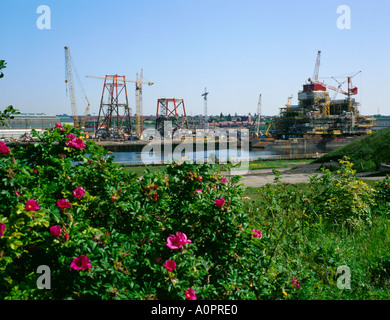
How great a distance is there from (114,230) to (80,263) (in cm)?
61

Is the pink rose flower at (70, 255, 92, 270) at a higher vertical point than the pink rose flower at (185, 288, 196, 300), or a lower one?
higher

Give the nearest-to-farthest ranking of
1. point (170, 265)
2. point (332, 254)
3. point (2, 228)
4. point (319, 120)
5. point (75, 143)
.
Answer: point (2, 228) < point (170, 265) < point (75, 143) < point (332, 254) < point (319, 120)

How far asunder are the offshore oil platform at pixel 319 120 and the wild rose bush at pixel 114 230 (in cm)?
7795

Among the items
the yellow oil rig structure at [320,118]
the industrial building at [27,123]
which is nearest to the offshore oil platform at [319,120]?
the yellow oil rig structure at [320,118]

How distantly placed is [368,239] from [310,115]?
9003 centimetres

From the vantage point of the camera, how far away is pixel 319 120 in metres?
90.1

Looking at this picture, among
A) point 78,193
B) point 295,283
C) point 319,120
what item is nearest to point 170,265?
point 78,193

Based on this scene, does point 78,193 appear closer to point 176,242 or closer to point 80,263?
point 80,263

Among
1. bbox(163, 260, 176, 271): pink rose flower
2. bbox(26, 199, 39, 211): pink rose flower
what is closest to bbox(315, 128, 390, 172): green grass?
bbox(163, 260, 176, 271): pink rose flower

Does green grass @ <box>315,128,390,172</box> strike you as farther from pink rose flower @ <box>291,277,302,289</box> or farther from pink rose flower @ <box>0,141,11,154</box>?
pink rose flower @ <box>0,141,11,154</box>

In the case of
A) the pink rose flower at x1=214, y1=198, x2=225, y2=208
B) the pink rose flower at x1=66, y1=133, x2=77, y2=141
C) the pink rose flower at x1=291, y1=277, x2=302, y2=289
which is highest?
the pink rose flower at x1=66, y1=133, x2=77, y2=141

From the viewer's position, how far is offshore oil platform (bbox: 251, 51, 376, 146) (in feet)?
281
